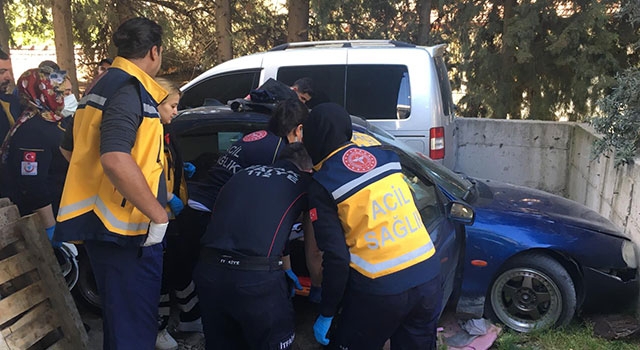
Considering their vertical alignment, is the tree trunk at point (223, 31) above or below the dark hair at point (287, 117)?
above

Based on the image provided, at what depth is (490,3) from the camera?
9.37 m

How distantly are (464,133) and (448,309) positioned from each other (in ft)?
15.4

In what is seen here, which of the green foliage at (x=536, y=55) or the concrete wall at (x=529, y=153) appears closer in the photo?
the concrete wall at (x=529, y=153)

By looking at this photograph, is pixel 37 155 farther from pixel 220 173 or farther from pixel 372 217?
pixel 372 217

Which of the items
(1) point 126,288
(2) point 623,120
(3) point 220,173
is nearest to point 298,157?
(3) point 220,173

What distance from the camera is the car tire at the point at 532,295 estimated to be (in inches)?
143

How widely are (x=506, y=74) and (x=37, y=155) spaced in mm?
8333

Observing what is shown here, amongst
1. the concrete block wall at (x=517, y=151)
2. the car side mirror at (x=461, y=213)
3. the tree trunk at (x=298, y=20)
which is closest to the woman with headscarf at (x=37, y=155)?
the car side mirror at (x=461, y=213)

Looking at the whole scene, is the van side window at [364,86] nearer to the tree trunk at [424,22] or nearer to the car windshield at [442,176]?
the car windshield at [442,176]

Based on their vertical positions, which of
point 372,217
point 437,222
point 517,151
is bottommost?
point 517,151

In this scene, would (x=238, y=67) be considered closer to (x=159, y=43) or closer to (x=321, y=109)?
(x=159, y=43)

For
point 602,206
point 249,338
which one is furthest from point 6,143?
point 602,206

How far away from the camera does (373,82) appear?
5469mm

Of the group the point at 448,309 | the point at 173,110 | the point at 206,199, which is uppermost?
the point at 173,110
